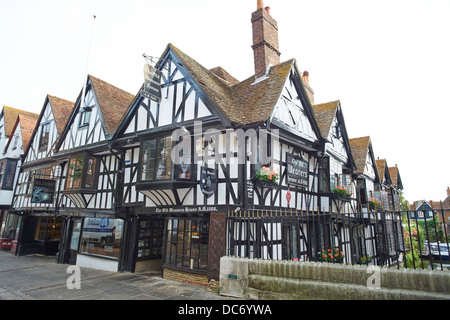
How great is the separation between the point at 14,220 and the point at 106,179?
520 inches

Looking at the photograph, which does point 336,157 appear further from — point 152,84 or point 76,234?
point 76,234

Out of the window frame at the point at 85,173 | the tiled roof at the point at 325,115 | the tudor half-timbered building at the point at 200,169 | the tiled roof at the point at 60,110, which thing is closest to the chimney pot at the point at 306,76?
the tiled roof at the point at 325,115

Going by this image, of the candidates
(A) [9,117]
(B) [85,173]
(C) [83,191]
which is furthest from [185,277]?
(A) [9,117]

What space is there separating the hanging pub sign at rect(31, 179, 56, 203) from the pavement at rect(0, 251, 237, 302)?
12.2ft

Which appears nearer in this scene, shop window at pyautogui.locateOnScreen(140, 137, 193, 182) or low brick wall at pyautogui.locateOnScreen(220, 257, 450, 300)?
low brick wall at pyautogui.locateOnScreen(220, 257, 450, 300)

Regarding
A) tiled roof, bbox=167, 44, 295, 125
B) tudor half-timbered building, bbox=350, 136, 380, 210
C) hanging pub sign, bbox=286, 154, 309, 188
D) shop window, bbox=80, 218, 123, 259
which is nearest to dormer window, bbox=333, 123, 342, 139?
tudor half-timbered building, bbox=350, 136, 380, 210

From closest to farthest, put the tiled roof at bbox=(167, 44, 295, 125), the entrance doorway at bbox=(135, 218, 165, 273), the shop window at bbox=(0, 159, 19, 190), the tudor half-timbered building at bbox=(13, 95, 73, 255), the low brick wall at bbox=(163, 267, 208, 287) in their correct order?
the low brick wall at bbox=(163, 267, 208, 287), the tiled roof at bbox=(167, 44, 295, 125), the entrance doorway at bbox=(135, 218, 165, 273), the tudor half-timbered building at bbox=(13, 95, 73, 255), the shop window at bbox=(0, 159, 19, 190)

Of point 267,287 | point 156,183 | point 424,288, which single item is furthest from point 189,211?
point 424,288

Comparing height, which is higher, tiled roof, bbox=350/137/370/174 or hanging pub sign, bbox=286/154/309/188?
tiled roof, bbox=350/137/370/174

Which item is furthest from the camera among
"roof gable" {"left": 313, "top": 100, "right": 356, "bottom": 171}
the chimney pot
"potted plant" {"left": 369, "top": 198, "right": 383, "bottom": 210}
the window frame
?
the chimney pot

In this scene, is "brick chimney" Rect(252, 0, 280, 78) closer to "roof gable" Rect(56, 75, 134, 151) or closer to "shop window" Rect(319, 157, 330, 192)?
"shop window" Rect(319, 157, 330, 192)

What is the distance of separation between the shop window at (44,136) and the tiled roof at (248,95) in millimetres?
11621

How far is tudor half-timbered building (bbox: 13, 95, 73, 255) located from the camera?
16.2m

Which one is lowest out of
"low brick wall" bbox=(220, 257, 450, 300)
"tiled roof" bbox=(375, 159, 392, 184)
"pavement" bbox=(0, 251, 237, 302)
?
"pavement" bbox=(0, 251, 237, 302)
